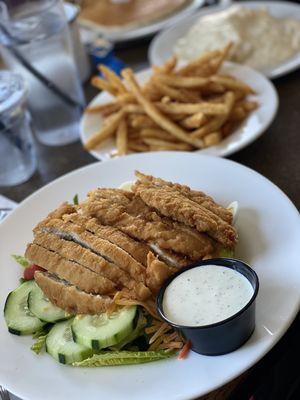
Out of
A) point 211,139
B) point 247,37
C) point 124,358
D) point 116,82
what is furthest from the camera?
point 247,37

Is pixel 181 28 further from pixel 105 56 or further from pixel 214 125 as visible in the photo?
pixel 214 125

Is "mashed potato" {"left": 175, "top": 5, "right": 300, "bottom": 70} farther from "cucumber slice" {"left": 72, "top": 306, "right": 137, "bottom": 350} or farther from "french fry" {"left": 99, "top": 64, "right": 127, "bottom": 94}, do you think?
"cucumber slice" {"left": 72, "top": 306, "right": 137, "bottom": 350}

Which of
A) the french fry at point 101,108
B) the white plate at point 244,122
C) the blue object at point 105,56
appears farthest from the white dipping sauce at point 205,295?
the blue object at point 105,56

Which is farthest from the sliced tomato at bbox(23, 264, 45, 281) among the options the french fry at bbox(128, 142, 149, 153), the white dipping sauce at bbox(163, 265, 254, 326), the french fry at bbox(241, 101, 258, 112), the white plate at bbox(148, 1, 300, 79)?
the white plate at bbox(148, 1, 300, 79)

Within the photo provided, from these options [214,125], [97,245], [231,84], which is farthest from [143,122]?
[97,245]

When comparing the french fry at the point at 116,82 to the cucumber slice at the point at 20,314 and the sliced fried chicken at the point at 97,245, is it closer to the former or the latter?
the sliced fried chicken at the point at 97,245
